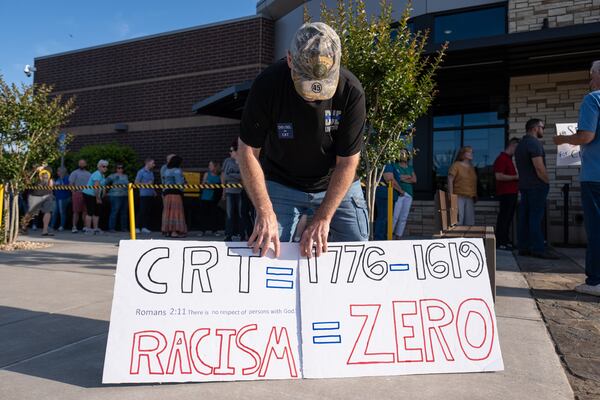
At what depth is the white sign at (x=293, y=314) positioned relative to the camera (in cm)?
245

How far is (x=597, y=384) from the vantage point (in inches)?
96.5

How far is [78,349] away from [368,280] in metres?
1.83

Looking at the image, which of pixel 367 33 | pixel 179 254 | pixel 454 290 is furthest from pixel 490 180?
pixel 179 254

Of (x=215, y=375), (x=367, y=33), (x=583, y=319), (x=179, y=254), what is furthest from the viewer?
(x=367, y=33)

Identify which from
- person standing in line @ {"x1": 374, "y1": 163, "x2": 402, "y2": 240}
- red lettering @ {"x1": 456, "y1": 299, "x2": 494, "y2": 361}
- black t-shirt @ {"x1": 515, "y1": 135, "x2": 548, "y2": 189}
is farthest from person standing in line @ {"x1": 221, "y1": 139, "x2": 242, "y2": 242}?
red lettering @ {"x1": 456, "y1": 299, "x2": 494, "y2": 361}

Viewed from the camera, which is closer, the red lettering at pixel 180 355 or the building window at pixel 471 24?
the red lettering at pixel 180 355

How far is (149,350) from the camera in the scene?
244 centimetres

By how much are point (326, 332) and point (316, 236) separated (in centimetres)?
50

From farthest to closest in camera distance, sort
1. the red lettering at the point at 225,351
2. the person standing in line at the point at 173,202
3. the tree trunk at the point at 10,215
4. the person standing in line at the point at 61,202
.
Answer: the person standing in line at the point at 61,202, the person standing in line at the point at 173,202, the tree trunk at the point at 10,215, the red lettering at the point at 225,351

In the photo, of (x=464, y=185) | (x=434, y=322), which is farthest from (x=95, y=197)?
(x=434, y=322)

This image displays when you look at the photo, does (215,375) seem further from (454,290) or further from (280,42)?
(280,42)

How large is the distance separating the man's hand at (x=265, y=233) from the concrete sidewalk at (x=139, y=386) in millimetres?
693

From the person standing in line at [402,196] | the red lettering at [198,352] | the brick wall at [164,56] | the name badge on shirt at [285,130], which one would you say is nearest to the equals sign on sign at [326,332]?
the red lettering at [198,352]

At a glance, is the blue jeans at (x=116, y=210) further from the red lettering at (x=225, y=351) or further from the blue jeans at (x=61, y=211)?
the red lettering at (x=225, y=351)
